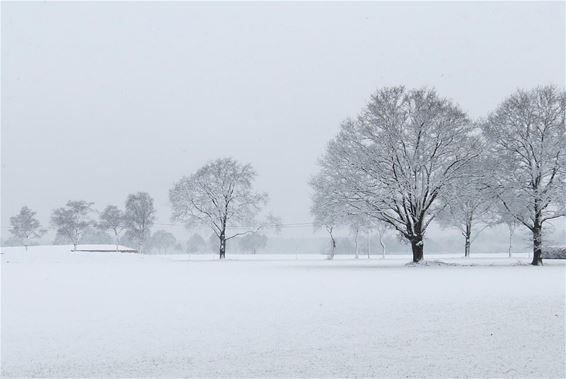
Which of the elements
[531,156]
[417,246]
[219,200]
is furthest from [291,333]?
[219,200]

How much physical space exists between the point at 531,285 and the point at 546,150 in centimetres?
2077

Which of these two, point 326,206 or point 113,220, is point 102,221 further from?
point 326,206

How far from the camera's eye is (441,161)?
4100 centimetres

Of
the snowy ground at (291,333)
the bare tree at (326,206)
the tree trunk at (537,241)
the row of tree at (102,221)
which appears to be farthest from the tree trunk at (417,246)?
the row of tree at (102,221)

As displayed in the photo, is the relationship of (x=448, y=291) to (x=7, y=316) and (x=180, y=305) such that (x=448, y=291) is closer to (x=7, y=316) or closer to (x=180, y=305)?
(x=180, y=305)

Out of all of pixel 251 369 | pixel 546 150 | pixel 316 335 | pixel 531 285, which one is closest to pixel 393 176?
pixel 546 150

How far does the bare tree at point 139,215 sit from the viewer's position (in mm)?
101062

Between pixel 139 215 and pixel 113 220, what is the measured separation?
8032mm

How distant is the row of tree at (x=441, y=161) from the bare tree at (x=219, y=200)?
28.4 m

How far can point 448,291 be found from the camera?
69.2 ft

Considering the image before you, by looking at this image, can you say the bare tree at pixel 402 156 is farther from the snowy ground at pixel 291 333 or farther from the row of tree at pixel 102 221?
the row of tree at pixel 102 221

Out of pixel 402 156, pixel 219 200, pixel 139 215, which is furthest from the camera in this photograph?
pixel 139 215

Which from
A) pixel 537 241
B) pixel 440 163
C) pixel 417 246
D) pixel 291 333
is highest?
pixel 440 163

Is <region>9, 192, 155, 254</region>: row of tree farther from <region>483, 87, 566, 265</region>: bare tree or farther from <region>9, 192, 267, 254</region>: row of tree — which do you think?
<region>483, 87, 566, 265</region>: bare tree
